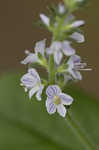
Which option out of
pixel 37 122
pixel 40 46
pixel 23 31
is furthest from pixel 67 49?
pixel 23 31

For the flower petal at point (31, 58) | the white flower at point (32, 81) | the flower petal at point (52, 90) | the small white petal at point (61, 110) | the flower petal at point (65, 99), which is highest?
the flower petal at point (31, 58)

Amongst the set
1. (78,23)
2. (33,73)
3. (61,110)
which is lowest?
(61,110)

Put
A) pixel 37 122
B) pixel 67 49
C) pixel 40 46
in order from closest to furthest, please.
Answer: pixel 67 49 → pixel 40 46 → pixel 37 122

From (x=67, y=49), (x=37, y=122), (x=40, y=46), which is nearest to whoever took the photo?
(x=67, y=49)

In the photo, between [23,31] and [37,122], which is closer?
[37,122]

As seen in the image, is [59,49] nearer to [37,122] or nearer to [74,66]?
[74,66]

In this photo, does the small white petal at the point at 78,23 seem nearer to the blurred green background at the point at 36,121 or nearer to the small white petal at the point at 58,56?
the small white petal at the point at 58,56

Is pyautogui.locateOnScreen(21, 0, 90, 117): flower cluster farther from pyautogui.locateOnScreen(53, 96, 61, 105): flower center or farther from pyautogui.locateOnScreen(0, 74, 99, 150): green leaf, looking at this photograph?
pyautogui.locateOnScreen(0, 74, 99, 150): green leaf

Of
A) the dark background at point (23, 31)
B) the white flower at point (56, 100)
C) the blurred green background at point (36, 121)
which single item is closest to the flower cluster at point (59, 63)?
the white flower at point (56, 100)
